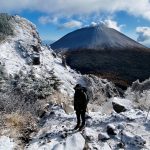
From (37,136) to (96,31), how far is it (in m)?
118

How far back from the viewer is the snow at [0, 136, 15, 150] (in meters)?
11.0

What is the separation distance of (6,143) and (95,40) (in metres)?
107

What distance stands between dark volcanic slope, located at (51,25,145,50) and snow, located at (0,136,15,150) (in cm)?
8693

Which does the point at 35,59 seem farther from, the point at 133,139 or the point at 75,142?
the point at 133,139

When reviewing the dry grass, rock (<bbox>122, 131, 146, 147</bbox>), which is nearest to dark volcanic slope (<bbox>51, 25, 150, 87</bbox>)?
the dry grass

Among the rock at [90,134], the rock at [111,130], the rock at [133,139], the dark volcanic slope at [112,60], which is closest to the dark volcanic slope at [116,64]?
the dark volcanic slope at [112,60]

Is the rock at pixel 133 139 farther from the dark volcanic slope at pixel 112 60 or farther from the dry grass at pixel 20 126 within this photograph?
the dark volcanic slope at pixel 112 60

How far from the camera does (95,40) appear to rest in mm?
117250

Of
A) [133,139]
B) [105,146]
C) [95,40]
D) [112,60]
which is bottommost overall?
[105,146]

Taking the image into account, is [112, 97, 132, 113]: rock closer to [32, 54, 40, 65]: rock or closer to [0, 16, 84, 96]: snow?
[0, 16, 84, 96]: snow

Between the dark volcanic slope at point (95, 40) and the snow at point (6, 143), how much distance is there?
8693 centimetres

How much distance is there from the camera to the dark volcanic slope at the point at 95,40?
103 metres

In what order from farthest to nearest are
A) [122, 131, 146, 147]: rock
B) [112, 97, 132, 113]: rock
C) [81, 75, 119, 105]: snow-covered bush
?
[81, 75, 119, 105]: snow-covered bush < [112, 97, 132, 113]: rock < [122, 131, 146, 147]: rock

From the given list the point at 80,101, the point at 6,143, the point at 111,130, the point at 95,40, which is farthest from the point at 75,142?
the point at 95,40
